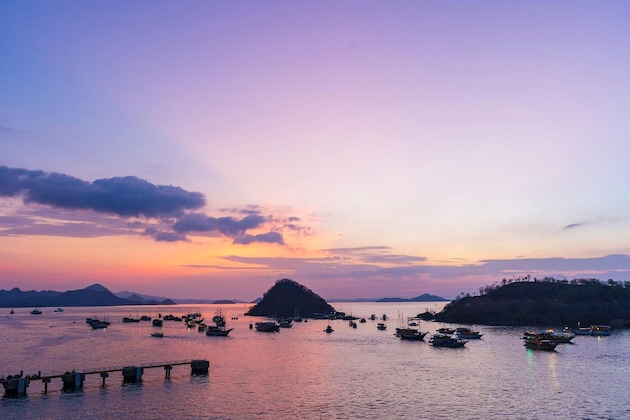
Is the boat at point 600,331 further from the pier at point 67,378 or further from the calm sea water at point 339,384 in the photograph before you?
the pier at point 67,378

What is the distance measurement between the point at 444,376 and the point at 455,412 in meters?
26.2

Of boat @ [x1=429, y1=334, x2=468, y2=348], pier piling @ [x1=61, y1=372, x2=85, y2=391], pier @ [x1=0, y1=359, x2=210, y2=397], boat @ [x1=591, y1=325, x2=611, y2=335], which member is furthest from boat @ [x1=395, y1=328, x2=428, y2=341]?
pier piling @ [x1=61, y1=372, x2=85, y2=391]

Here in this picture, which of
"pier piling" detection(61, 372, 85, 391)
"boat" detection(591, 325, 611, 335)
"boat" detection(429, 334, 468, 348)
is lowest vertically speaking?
"boat" detection(591, 325, 611, 335)

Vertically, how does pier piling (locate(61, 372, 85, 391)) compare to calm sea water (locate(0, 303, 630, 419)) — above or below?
above

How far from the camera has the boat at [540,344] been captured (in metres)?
118

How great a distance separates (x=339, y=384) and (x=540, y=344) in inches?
2741

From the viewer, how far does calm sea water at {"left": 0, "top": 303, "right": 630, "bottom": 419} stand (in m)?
57.8

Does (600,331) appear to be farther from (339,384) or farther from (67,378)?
(67,378)

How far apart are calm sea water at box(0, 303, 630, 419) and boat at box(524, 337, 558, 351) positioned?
93.3 inches

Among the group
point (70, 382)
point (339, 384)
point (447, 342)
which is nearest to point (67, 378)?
point (70, 382)

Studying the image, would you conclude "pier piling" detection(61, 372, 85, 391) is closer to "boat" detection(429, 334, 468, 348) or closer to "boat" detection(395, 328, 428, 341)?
"boat" detection(429, 334, 468, 348)

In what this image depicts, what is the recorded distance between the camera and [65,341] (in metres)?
144

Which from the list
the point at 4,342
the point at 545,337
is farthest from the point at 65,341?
the point at 545,337

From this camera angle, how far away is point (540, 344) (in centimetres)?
12000
